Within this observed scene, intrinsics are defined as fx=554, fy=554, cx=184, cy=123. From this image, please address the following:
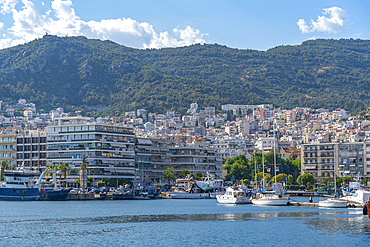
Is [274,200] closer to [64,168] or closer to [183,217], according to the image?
[183,217]

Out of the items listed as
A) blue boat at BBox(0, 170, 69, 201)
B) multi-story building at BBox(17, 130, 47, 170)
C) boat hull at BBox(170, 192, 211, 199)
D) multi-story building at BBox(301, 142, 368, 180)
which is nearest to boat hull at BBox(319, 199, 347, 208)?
boat hull at BBox(170, 192, 211, 199)

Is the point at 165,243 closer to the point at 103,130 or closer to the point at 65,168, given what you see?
the point at 65,168

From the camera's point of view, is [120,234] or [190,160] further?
[190,160]

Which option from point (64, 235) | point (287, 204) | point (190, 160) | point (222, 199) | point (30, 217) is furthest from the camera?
point (190, 160)

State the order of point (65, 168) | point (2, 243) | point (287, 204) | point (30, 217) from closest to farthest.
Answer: point (2, 243), point (30, 217), point (287, 204), point (65, 168)

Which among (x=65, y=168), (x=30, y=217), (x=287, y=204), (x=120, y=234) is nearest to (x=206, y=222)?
(x=120, y=234)

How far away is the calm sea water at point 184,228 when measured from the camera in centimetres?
4978

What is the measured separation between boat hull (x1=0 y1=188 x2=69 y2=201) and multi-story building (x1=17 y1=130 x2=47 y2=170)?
3141 centimetres

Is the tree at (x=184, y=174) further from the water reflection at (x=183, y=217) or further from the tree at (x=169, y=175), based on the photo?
the water reflection at (x=183, y=217)

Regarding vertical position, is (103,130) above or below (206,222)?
above

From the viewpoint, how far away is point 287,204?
9175 cm

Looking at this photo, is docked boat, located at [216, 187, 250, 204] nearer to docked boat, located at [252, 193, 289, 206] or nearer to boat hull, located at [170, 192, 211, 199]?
docked boat, located at [252, 193, 289, 206]

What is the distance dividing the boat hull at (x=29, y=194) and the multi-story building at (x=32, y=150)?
31.4 m

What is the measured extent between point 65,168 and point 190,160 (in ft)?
129
